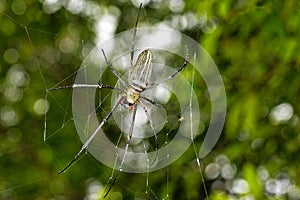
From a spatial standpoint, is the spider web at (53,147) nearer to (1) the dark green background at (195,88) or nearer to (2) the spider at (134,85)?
(1) the dark green background at (195,88)

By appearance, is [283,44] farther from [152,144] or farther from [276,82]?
[152,144]

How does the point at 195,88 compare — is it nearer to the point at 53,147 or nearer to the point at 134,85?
the point at 134,85

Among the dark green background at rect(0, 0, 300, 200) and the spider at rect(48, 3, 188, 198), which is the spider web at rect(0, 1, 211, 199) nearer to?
the dark green background at rect(0, 0, 300, 200)

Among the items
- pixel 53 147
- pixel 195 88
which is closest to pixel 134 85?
pixel 195 88

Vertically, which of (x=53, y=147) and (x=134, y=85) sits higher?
(x=53, y=147)

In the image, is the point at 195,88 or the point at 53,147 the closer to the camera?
the point at 195,88

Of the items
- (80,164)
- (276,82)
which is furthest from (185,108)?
(80,164)

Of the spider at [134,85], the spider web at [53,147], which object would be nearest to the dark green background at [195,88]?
the spider web at [53,147]

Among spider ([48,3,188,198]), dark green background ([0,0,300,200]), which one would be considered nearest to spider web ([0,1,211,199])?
dark green background ([0,0,300,200])
